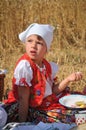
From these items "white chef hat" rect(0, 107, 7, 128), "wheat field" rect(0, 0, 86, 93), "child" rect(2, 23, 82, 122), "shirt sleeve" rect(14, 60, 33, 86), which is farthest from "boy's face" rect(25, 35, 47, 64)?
Answer: "wheat field" rect(0, 0, 86, 93)

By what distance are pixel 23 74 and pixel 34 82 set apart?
7.0 inches

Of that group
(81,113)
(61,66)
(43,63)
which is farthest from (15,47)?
(81,113)

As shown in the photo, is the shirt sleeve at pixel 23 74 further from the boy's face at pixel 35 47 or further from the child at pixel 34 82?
the boy's face at pixel 35 47

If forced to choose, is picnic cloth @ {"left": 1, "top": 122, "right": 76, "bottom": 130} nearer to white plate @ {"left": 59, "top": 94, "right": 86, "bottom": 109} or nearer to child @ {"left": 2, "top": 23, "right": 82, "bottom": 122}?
child @ {"left": 2, "top": 23, "right": 82, "bottom": 122}

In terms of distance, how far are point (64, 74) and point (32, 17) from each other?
2.03 m

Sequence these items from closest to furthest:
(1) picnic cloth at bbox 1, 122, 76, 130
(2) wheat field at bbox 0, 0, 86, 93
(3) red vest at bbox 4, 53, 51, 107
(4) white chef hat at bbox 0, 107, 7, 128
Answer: (1) picnic cloth at bbox 1, 122, 76, 130, (4) white chef hat at bbox 0, 107, 7, 128, (3) red vest at bbox 4, 53, 51, 107, (2) wheat field at bbox 0, 0, 86, 93

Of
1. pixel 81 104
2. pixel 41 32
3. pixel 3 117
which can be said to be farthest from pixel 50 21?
pixel 3 117

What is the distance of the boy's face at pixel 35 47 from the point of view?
3.64m

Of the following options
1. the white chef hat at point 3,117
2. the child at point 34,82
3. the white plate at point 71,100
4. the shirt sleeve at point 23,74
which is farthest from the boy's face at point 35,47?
the white chef hat at point 3,117

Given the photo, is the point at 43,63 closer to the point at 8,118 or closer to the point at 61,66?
the point at 8,118

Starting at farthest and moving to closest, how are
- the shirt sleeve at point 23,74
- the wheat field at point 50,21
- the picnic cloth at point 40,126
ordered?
the wheat field at point 50,21 < the shirt sleeve at point 23,74 < the picnic cloth at point 40,126

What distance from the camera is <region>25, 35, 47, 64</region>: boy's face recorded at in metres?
3.64

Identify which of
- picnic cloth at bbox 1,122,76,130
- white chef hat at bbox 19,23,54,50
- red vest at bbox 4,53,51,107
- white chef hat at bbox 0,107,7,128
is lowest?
picnic cloth at bbox 1,122,76,130

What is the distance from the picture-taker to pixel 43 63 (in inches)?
153
